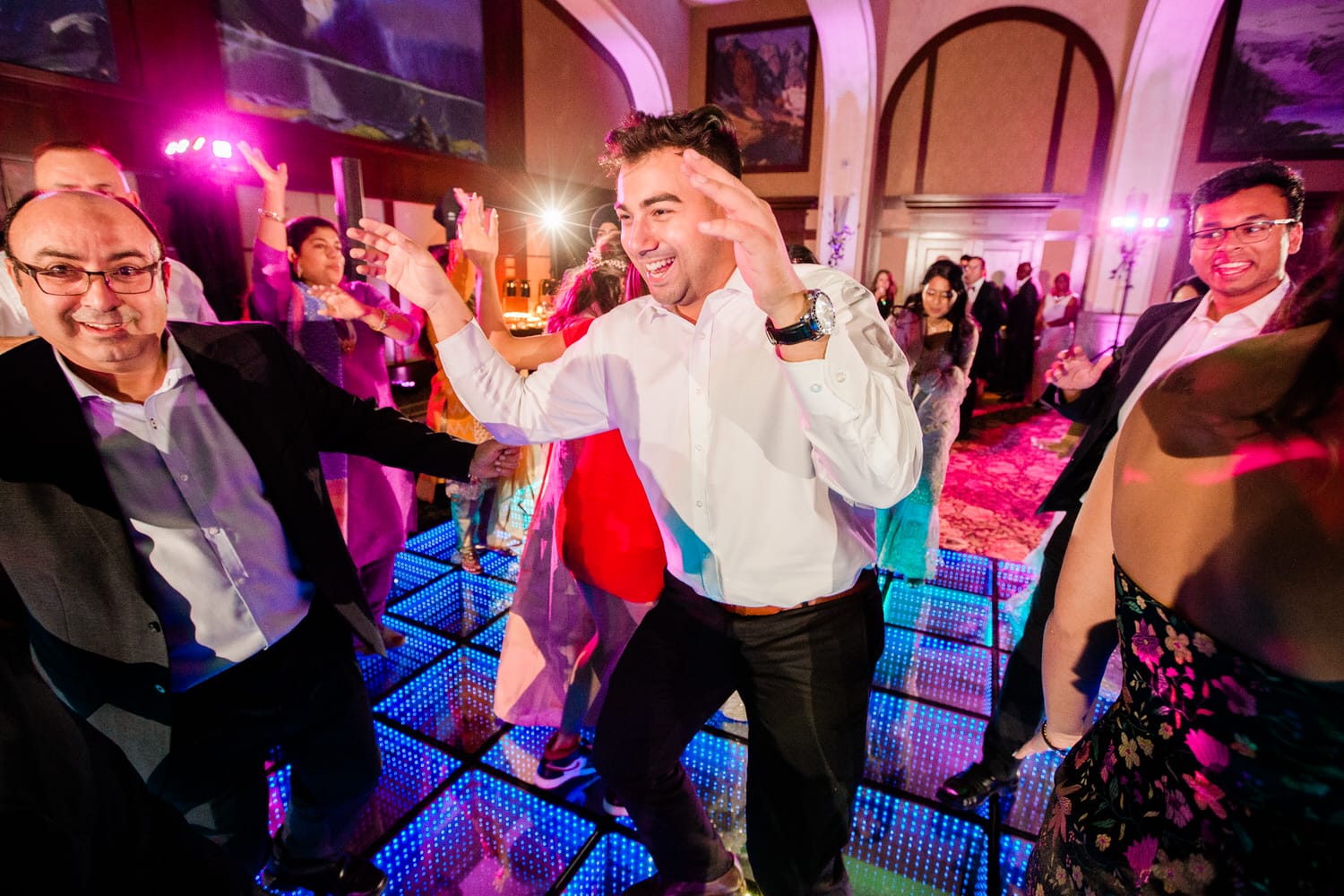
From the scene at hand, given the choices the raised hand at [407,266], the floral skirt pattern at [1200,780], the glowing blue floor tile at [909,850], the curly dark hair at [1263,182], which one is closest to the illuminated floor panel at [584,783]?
the glowing blue floor tile at [909,850]

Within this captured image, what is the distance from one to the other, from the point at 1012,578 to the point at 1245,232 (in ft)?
7.20

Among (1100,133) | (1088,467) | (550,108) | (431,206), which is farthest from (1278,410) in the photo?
(1100,133)

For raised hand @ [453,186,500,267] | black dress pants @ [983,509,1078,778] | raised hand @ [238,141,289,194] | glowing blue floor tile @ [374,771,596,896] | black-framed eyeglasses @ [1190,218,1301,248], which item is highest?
raised hand @ [238,141,289,194]

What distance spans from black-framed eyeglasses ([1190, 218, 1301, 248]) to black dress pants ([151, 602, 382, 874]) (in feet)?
9.30

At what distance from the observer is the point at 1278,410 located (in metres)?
A: 0.74

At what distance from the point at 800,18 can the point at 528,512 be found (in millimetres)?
11416

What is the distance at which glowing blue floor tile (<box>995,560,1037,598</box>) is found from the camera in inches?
136

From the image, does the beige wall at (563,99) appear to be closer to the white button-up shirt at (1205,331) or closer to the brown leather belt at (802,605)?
the white button-up shirt at (1205,331)

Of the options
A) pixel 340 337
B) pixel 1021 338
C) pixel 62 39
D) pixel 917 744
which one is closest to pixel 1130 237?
pixel 1021 338

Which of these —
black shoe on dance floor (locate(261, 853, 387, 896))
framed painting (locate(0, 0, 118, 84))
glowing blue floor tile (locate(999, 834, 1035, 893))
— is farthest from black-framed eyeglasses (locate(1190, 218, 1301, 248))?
framed painting (locate(0, 0, 118, 84))

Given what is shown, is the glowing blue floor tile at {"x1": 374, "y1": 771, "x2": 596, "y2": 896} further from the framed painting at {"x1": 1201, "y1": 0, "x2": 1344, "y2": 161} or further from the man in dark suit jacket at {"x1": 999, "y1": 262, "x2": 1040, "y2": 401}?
the framed painting at {"x1": 1201, "y1": 0, "x2": 1344, "y2": 161}

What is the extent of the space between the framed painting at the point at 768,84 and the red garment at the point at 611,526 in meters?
11.2

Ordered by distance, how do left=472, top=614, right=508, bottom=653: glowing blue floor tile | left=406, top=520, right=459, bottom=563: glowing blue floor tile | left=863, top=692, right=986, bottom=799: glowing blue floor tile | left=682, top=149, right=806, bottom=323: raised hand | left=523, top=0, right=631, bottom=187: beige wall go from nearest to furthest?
left=682, top=149, right=806, bottom=323: raised hand → left=863, top=692, right=986, bottom=799: glowing blue floor tile → left=472, top=614, right=508, bottom=653: glowing blue floor tile → left=406, top=520, right=459, bottom=563: glowing blue floor tile → left=523, top=0, right=631, bottom=187: beige wall

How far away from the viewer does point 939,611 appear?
3.23 meters
